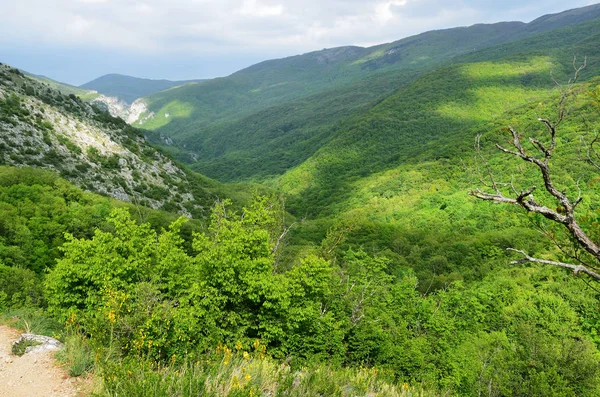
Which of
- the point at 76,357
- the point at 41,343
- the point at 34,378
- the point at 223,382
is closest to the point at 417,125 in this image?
the point at 223,382

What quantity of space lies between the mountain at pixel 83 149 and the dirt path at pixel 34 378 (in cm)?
2627

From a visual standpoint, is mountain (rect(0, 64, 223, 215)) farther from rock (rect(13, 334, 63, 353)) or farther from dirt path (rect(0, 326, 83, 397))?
dirt path (rect(0, 326, 83, 397))

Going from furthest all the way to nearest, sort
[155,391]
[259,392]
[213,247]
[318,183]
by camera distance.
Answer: [318,183], [213,247], [259,392], [155,391]

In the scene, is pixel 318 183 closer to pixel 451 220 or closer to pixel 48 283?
pixel 451 220

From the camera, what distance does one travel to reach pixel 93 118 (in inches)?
2359

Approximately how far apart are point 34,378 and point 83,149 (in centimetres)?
4857

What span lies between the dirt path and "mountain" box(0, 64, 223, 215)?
26.3m

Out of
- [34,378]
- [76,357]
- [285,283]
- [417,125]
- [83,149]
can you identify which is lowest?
[285,283]

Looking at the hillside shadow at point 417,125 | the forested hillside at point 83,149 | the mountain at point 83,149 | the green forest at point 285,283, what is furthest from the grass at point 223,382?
the hillside shadow at point 417,125

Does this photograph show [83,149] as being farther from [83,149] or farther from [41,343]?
[41,343]

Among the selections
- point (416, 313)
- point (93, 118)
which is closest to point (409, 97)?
point (93, 118)

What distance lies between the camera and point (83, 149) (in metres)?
47.0

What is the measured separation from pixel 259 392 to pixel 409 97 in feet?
622

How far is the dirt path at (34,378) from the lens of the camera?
6.60 m
